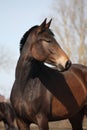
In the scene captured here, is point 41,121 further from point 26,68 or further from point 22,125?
point 26,68

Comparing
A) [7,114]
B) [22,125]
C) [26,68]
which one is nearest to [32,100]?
[22,125]

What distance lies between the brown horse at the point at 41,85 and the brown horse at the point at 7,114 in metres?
7.43

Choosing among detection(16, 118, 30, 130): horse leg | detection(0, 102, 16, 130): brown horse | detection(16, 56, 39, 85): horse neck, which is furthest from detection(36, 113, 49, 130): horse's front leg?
detection(0, 102, 16, 130): brown horse

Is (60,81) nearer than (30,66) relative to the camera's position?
No

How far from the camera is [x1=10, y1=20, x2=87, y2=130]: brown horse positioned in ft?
21.6

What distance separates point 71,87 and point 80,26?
25.4 metres

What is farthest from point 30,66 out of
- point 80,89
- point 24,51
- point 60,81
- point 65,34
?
point 65,34

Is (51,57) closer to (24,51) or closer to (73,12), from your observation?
(24,51)

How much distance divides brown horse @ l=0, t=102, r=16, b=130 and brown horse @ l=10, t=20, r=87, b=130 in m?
7.43

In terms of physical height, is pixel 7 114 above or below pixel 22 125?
below

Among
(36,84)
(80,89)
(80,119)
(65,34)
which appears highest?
(36,84)

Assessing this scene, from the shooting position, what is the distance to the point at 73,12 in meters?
32.8

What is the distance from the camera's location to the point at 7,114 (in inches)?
600

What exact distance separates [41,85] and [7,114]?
8.39m
